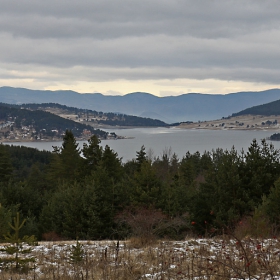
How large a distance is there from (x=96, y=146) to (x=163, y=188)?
15236 millimetres

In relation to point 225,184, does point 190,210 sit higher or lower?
lower

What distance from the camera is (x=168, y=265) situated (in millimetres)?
6363

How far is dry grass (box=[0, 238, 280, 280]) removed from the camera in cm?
586

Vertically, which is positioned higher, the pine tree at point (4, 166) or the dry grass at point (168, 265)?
the dry grass at point (168, 265)

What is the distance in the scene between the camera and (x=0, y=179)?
45.7 m

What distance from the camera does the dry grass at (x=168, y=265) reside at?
5859mm

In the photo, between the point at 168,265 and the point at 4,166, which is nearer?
the point at 168,265

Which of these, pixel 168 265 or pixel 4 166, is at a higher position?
pixel 168 265

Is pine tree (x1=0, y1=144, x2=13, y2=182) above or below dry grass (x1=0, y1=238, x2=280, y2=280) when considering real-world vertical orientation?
below

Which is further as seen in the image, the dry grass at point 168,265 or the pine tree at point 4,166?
the pine tree at point 4,166

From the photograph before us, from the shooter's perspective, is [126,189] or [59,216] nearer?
[59,216]

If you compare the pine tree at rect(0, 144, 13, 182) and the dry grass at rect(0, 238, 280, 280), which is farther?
the pine tree at rect(0, 144, 13, 182)

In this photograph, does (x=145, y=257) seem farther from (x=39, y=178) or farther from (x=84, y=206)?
(x=39, y=178)

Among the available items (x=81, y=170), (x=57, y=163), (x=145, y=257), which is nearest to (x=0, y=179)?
(x=57, y=163)
